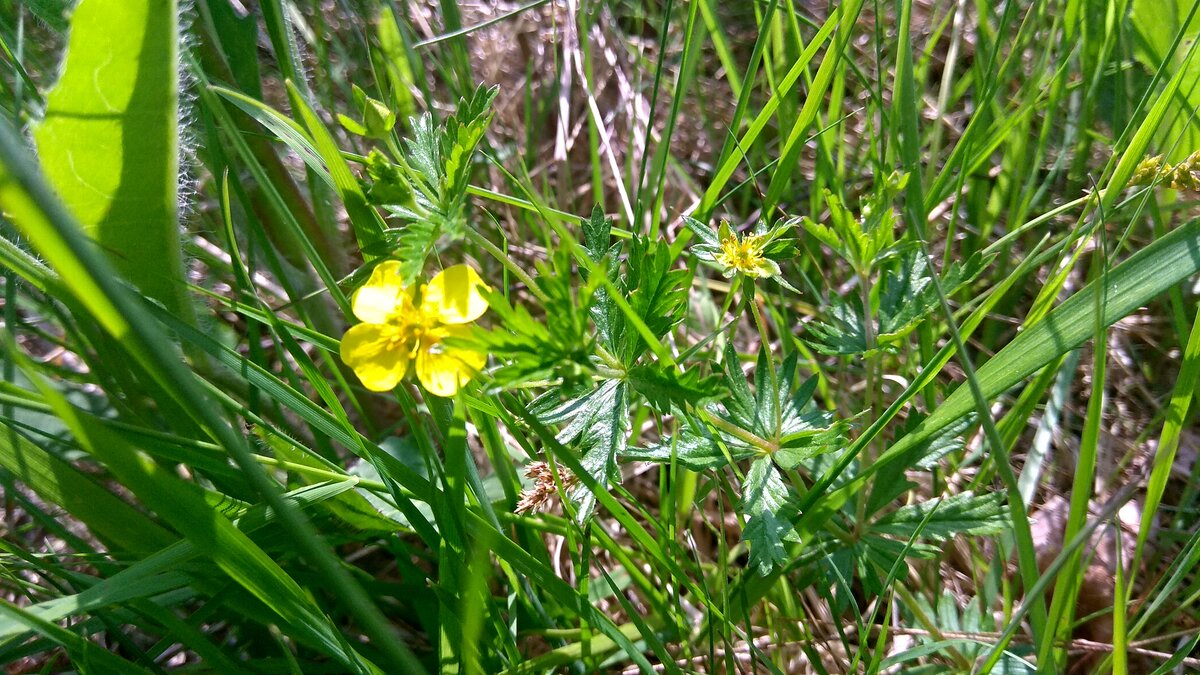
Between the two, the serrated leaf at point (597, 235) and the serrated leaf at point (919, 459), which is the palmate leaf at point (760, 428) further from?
the serrated leaf at point (597, 235)

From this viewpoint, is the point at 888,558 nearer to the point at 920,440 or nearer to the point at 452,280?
the point at 920,440

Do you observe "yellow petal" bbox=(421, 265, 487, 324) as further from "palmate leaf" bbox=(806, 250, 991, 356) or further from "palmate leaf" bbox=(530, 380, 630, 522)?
"palmate leaf" bbox=(806, 250, 991, 356)

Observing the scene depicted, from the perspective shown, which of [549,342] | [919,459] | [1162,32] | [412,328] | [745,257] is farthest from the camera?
[1162,32]

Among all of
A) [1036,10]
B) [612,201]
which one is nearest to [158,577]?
[612,201]

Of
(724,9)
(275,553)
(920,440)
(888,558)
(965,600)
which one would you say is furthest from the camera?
(724,9)


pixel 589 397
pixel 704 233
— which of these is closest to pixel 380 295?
pixel 589 397

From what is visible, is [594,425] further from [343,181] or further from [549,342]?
[343,181]
